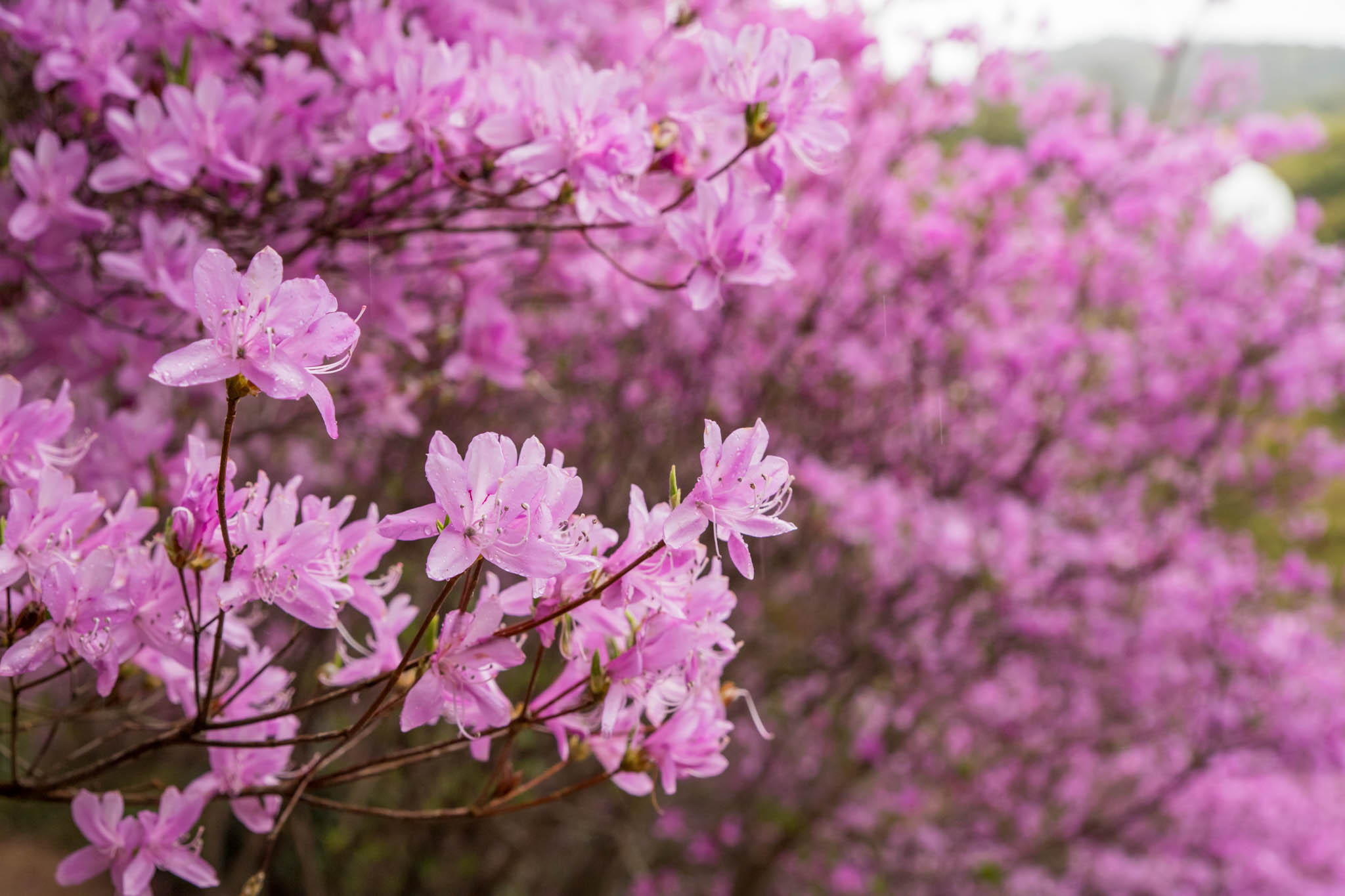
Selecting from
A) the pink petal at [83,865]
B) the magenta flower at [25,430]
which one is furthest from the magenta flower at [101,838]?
the magenta flower at [25,430]

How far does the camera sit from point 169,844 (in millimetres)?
1271

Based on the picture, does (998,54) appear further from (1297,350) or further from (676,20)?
(676,20)

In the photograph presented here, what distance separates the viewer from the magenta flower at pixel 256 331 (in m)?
0.95

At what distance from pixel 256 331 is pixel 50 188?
1.05 metres

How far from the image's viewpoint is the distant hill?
259 inches

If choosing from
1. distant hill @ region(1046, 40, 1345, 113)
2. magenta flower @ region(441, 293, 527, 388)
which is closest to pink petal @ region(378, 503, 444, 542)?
magenta flower @ region(441, 293, 527, 388)

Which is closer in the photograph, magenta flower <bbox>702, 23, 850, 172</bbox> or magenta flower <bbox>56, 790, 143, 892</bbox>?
magenta flower <bbox>56, 790, 143, 892</bbox>

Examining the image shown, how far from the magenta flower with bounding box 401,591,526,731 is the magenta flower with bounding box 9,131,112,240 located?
117 cm

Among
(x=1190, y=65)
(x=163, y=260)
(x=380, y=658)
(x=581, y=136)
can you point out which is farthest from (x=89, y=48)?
(x=1190, y=65)

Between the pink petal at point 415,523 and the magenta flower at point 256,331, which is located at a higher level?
the magenta flower at point 256,331

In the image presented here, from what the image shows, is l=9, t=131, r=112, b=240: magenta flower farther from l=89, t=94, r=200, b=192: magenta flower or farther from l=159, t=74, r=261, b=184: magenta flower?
l=159, t=74, r=261, b=184: magenta flower

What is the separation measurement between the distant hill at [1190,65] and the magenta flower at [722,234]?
4.57 meters

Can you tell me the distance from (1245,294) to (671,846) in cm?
457

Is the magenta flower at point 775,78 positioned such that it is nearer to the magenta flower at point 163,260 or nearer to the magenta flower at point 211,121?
the magenta flower at point 211,121
